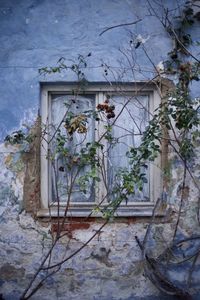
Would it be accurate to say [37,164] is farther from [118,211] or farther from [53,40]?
[53,40]

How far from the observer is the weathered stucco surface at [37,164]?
5.73 m

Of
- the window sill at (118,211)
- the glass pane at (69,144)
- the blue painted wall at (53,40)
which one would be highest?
the blue painted wall at (53,40)

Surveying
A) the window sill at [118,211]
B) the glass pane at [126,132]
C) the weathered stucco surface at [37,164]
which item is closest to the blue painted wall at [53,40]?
the weathered stucco surface at [37,164]

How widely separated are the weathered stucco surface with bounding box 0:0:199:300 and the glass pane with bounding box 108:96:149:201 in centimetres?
28

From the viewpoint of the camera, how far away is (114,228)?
19.0ft

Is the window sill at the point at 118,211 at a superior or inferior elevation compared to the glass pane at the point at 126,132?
inferior

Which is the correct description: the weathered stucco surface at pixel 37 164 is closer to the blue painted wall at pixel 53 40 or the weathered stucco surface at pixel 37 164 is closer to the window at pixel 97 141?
the blue painted wall at pixel 53 40

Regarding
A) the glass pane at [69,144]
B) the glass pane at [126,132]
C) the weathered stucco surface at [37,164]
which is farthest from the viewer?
the glass pane at [126,132]

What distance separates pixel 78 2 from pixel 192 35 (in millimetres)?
1154

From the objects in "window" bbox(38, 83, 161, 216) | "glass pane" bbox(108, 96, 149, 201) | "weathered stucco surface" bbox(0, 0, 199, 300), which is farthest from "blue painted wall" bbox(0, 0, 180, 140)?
"glass pane" bbox(108, 96, 149, 201)

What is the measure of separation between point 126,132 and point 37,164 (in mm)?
929

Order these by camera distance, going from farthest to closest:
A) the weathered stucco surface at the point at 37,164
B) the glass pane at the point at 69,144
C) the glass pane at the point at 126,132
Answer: the glass pane at the point at 126,132 < the glass pane at the point at 69,144 < the weathered stucco surface at the point at 37,164

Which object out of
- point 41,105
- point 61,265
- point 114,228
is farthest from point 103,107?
point 61,265

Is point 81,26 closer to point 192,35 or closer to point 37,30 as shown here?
point 37,30
